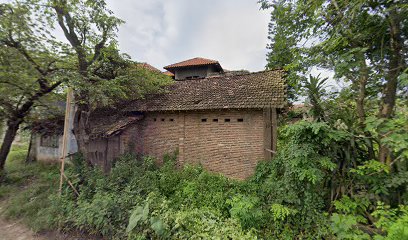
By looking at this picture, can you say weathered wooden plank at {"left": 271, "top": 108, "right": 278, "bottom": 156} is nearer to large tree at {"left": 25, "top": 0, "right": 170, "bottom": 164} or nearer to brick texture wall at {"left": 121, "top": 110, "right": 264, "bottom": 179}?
brick texture wall at {"left": 121, "top": 110, "right": 264, "bottom": 179}

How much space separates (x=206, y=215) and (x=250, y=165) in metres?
→ 2.92

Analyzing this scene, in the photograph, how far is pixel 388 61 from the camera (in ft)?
12.3

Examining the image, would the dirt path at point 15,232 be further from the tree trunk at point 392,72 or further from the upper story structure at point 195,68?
the upper story structure at point 195,68

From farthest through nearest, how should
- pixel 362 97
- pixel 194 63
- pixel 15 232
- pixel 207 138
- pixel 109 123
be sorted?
pixel 194 63, pixel 109 123, pixel 207 138, pixel 15 232, pixel 362 97

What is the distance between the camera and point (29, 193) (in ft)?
22.1

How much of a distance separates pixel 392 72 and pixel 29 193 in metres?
12.3

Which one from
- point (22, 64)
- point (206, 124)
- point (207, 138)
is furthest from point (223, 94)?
point (22, 64)

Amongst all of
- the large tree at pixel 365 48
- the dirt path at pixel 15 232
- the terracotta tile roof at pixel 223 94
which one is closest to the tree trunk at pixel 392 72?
the large tree at pixel 365 48

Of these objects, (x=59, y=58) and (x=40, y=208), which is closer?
(x=40, y=208)

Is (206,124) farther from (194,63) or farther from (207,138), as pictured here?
(194,63)

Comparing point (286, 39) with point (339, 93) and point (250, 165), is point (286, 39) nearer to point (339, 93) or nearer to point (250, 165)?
point (339, 93)

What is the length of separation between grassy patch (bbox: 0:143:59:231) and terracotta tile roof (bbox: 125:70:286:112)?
4757 mm

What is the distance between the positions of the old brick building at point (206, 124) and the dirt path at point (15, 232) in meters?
3.36

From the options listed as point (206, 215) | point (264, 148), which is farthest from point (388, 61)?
point (206, 215)
